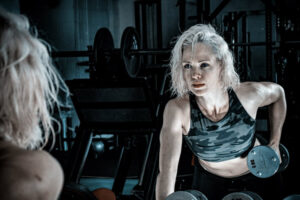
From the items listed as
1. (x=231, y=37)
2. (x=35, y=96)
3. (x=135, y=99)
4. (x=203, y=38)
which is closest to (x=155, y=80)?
(x=231, y=37)

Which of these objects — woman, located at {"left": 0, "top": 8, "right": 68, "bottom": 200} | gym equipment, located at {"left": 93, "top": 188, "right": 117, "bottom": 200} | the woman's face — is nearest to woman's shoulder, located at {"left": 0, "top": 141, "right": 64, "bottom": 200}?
woman, located at {"left": 0, "top": 8, "right": 68, "bottom": 200}

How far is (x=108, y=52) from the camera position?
A: 2699 millimetres

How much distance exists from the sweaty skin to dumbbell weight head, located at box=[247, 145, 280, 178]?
10 centimetres

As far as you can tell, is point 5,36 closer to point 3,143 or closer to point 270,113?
point 3,143

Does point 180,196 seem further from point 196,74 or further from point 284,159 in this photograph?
point 284,159

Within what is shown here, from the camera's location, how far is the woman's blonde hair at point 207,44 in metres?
1.74

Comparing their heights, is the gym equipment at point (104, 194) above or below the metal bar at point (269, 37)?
below

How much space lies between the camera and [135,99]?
7.89ft

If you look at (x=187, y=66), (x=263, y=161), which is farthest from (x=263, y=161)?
(x=187, y=66)

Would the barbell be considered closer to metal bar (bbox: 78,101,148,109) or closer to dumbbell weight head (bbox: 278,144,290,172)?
metal bar (bbox: 78,101,148,109)

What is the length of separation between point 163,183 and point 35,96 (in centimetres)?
100

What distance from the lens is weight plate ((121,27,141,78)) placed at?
8.66 ft

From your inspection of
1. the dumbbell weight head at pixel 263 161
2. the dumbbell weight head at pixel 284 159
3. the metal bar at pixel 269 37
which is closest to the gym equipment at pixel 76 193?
the dumbbell weight head at pixel 263 161

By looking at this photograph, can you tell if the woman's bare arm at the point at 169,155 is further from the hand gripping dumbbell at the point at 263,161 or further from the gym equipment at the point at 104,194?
the gym equipment at the point at 104,194
